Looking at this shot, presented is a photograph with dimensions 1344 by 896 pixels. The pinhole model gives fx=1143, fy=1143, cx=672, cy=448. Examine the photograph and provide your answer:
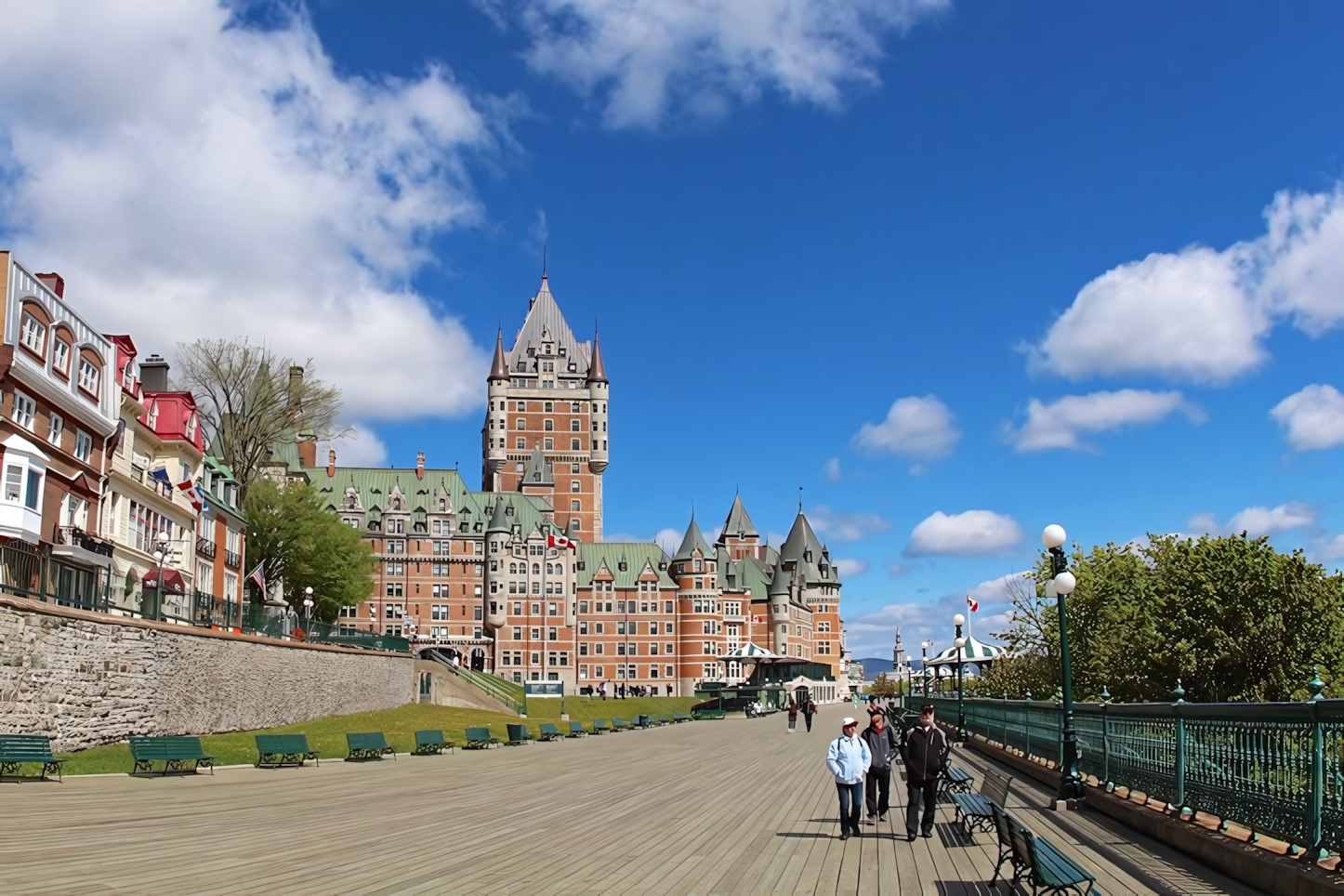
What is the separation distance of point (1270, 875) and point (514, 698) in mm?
65920

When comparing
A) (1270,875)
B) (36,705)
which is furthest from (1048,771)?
(36,705)

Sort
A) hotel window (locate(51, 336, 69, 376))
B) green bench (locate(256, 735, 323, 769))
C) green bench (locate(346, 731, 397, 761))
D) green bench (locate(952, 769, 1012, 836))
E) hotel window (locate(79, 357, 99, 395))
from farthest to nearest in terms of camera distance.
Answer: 1. hotel window (locate(79, 357, 99, 395))
2. hotel window (locate(51, 336, 69, 376))
3. green bench (locate(346, 731, 397, 761))
4. green bench (locate(256, 735, 323, 769))
5. green bench (locate(952, 769, 1012, 836))

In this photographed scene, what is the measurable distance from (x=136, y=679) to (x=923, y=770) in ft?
75.7

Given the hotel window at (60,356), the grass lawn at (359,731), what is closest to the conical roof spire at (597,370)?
the grass lawn at (359,731)

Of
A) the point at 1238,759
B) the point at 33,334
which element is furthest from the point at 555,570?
the point at 1238,759

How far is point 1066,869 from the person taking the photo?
8.77m

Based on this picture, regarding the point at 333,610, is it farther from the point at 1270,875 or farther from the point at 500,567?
the point at 1270,875

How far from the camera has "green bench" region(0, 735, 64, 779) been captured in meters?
20.8

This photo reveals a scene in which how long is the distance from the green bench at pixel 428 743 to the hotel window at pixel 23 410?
46.6 ft

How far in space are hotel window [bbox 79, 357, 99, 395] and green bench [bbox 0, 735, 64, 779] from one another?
18147 mm

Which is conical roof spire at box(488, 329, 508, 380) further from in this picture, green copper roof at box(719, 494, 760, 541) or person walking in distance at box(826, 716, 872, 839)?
person walking in distance at box(826, 716, 872, 839)

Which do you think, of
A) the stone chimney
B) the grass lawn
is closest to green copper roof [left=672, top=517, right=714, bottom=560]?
the grass lawn

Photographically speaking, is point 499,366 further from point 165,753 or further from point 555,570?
point 165,753

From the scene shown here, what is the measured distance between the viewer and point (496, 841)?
588 inches
